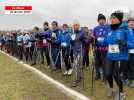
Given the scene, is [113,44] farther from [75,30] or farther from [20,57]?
[20,57]

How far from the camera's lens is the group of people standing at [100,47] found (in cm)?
979

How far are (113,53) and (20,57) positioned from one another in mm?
19141

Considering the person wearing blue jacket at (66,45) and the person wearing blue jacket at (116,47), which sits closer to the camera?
the person wearing blue jacket at (116,47)

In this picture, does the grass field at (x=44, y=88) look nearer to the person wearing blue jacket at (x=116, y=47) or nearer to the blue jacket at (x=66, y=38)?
the person wearing blue jacket at (x=116, y=47)

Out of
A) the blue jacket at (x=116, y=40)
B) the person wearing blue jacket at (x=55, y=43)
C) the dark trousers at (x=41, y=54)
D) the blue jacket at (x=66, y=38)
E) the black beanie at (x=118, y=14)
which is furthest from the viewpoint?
the dark trousers at (x=41, y=54)

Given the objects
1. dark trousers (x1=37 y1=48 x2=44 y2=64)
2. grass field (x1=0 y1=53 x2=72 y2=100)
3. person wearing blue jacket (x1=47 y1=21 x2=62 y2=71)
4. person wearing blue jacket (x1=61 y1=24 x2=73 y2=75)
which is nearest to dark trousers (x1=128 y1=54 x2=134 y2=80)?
grass field (x1=0 y1=53 x2=72 y2=100)

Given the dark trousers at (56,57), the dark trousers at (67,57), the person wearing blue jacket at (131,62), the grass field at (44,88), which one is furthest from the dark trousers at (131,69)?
the dark trousers at (56,57)

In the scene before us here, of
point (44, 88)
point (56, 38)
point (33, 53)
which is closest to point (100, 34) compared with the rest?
point (44, 88)

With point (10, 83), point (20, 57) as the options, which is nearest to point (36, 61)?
point (20, 57)

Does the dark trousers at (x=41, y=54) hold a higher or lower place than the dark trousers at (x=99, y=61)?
lower

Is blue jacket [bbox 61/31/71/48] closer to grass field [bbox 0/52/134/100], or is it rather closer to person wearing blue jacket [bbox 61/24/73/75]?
person wearing blue jacket [bbox 61/24/73/75]

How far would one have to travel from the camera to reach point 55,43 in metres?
16.5

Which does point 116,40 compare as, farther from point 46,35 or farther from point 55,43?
point 46,35

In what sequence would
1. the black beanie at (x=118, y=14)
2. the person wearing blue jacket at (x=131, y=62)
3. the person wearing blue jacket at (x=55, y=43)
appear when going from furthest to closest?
the person wearing blue jacket at (x=55, y=43) < the person wearing blue jacket at (x=131, y=62) < the black beanie at (x=118, y=14)
